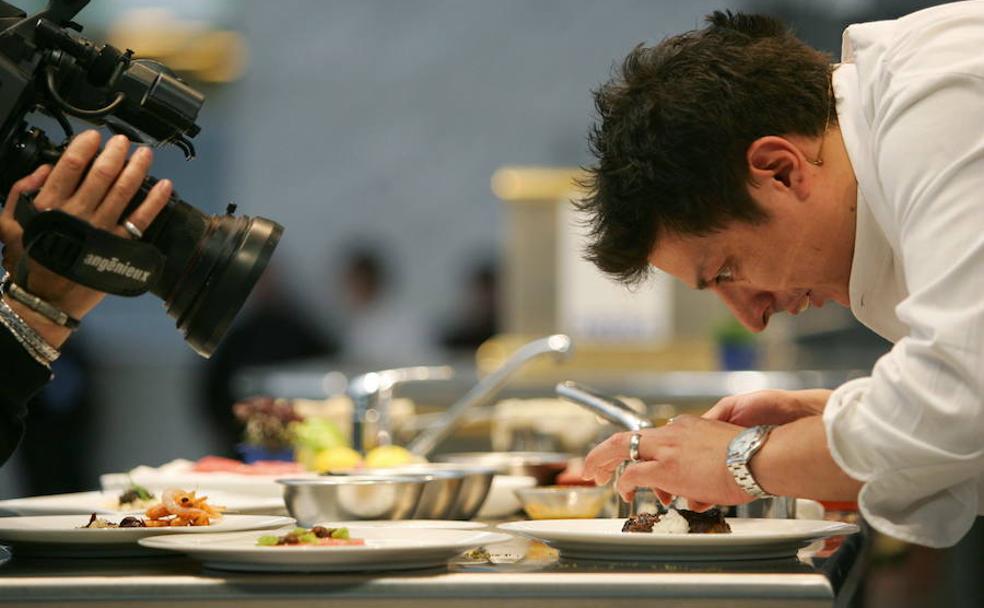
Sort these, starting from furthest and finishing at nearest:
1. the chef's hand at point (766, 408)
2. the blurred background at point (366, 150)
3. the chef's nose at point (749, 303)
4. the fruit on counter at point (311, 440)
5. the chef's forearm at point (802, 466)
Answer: the blurred background at point (366, 150)
the fruit on counter at point (311, 440)
the chef's hand at point (766, 408)
the chef's nose at point (749, 303)
the chef's forearm at point (802, 466)

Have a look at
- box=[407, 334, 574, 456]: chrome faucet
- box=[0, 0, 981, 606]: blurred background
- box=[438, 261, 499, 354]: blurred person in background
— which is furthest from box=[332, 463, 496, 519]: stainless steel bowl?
box=[438, 261, 499, 354]: blurred person in background

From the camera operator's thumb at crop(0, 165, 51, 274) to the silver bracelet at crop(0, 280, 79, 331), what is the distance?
0.08 feet

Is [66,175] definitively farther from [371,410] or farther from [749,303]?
[371,410]

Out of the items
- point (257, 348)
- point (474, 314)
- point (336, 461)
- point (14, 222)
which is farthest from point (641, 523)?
point (474, 314)

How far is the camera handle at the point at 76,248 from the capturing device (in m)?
1.51

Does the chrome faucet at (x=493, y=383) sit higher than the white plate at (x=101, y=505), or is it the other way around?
the chrome faucet at (x=493, y=383)

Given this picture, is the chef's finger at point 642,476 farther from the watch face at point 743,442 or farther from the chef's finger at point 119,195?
the chef's finger at point 119,195

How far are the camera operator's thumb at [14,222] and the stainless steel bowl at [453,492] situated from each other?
1.93 ft

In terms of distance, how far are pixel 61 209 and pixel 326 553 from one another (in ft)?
1.52

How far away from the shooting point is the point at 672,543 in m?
1.50

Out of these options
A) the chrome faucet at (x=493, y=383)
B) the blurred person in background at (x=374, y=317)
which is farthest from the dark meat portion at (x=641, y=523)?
the blurred person in background at (x=374, y=317)

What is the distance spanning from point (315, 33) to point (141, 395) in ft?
7.97

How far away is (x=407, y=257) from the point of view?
8.41 meters

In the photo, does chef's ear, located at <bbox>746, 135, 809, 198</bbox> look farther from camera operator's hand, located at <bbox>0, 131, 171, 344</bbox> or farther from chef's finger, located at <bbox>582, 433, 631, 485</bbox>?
camera operator's hand, located at <bbox>0, 131, 171, 344</bbox>
